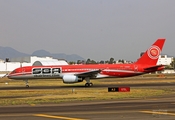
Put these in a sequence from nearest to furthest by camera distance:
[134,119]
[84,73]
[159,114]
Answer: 1. [134,119]
2. [159,114]
3. [84,73]

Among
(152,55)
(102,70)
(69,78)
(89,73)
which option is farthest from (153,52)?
(69,78)

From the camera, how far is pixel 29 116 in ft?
56.9

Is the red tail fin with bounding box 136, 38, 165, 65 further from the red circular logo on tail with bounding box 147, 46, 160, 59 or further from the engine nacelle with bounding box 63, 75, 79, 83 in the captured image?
the engine nacelle with bounding box 63, 75, 79, 83

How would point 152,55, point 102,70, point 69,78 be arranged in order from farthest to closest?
point 152,55
point 102,70
point 69,78

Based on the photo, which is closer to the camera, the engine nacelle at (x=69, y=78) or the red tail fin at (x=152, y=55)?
the engine nacelle at (x=69, y=78)

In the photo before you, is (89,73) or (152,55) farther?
(152,55)

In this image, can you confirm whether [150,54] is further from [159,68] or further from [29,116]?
[29,116]

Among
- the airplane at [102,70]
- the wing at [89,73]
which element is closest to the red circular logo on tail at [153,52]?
the airplane at [102,70]

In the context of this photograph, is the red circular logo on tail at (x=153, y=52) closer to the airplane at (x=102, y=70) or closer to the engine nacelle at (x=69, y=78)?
the airplane at (x=102, y=70)

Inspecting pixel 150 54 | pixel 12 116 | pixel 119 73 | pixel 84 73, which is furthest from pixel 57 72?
pixel 12 116

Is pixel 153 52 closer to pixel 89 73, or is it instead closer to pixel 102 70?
pixel 102 70

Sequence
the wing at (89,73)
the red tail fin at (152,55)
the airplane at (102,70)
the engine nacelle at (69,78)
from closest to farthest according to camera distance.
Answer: the engine nacelle at (69,78), the wing at (89,73), the airplane at (102,70), the red tail fin at (152,55)

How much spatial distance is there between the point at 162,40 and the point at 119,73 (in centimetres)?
807

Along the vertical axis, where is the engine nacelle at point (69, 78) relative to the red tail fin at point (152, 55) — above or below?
below
